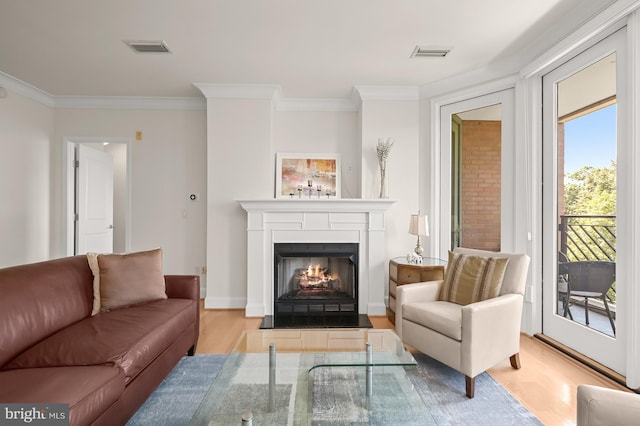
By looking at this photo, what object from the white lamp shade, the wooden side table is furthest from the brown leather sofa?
the white lamp shade

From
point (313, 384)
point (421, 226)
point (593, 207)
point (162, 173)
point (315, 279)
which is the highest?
point (162, 173)

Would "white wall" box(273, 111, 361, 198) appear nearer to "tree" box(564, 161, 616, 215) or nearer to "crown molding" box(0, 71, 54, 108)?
"tree" box(564, 161, 616, 215)

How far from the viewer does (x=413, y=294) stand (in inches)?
102

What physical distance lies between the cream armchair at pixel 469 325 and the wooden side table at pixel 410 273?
0.55 metres

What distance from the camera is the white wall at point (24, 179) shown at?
3695 mm

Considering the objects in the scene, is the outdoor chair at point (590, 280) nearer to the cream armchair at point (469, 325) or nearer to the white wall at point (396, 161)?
the cream armchair at point (469, 325)

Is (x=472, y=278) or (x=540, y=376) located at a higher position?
(x=472, y=278)

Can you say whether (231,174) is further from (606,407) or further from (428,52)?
(606,407)

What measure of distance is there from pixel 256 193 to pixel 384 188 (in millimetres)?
1535

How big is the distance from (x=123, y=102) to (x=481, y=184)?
181 inches

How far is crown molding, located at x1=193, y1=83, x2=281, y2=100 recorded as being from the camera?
3.78 meters

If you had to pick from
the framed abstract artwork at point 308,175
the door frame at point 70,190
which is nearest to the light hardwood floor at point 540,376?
the framed abstract artwork at point 308,175
